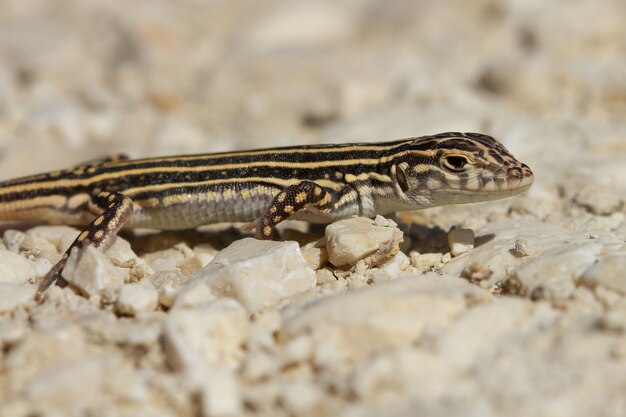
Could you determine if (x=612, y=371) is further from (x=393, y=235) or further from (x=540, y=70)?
(x=540, y=70)

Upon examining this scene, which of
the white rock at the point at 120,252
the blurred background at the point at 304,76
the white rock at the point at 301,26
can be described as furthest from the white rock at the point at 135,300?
the white rock at the point at 301,26

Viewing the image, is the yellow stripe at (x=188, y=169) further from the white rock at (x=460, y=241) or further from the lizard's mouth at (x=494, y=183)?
Answer: the white rock at (x=460, y=241)

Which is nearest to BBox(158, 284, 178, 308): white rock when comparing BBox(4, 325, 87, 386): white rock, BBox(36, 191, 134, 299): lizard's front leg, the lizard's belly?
BBox(4, 325, 87, 386): white rock

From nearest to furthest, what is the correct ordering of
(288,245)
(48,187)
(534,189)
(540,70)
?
(288,245)
(48,187)
(534,189)
(540,70)

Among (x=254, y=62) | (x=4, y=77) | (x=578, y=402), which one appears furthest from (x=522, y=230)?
(x=4, y=77)

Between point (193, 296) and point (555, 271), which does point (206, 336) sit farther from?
point (555, 271)

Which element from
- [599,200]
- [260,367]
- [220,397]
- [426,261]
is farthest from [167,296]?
[599,200]
